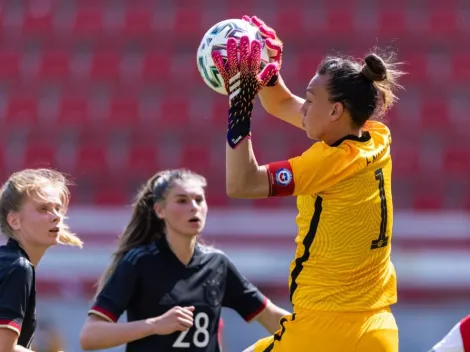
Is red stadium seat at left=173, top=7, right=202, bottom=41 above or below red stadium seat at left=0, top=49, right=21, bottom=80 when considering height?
above

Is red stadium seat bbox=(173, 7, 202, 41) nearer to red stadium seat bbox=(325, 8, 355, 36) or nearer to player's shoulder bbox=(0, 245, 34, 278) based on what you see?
red stadium seat bbox=(325, 8, 355, 36)

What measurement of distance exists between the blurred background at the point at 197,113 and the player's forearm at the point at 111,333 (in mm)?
4145

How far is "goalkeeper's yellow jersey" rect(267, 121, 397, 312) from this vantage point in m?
3.25

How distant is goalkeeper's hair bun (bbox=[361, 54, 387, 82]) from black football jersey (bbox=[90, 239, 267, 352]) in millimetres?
1450

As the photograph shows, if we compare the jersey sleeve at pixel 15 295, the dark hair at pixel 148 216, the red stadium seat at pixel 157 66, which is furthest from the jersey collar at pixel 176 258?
the red stadium seat at pixel 157 66

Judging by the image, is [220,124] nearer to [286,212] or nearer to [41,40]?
[286,212]

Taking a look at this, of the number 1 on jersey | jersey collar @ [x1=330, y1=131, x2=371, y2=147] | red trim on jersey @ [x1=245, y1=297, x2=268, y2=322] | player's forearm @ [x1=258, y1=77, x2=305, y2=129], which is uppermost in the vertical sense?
player's forearm @ [x1=258, y1=77, x2=305, y2=129]

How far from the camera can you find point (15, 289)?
3539 mm

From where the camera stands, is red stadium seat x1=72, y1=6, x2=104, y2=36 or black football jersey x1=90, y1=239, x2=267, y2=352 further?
red stadium seat x1=72, y1=6, x2=104, y2=36

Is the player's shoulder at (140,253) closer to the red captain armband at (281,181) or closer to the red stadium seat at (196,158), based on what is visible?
the red captain armband at (281,181)

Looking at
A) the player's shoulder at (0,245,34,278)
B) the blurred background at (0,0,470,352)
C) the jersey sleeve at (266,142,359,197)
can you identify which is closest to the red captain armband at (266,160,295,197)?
the jersey sleeve at (266,142,359,197)

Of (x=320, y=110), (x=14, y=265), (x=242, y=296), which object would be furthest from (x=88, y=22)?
(x=320, y=110)

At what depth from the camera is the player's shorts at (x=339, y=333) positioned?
10.8 feet

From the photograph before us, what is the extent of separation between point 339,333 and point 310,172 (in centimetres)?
53
